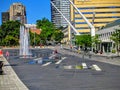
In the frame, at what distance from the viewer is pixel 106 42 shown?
10306cm

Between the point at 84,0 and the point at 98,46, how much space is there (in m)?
78.1

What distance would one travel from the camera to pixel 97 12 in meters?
186

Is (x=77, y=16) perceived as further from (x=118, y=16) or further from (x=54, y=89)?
(x=54, y=89)

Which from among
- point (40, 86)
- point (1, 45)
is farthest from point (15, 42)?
point (40, 86)

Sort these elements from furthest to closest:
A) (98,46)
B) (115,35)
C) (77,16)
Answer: (77,16) → (98,46) → (115,35)

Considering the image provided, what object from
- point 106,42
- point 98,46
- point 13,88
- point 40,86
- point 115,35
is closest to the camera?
point 13,88

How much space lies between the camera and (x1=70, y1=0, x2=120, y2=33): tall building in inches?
7249

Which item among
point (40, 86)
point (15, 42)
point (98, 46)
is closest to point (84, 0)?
point (15, 42)

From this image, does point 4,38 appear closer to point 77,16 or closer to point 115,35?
point 77,16

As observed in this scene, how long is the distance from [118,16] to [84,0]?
20026mm

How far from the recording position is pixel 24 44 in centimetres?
7581

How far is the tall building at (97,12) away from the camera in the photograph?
184 m

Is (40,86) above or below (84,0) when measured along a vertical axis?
below

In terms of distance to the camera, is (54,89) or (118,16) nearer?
(54,89)
